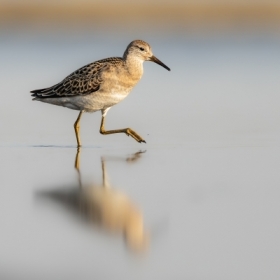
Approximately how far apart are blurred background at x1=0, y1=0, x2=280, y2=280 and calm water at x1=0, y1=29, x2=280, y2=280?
0.01m

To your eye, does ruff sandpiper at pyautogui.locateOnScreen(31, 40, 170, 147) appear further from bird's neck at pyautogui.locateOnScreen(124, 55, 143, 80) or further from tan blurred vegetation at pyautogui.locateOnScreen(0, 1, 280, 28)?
tan blurred vegetation at pyautogui.locateOnScreen(0, 1, 280, 28)

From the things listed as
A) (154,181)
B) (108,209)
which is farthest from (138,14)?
(108,209)

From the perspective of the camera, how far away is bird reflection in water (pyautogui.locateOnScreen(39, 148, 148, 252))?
261 inches

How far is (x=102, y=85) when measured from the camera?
1118 cm

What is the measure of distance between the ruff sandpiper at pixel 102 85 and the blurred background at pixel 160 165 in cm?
49

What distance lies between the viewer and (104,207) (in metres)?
7.48

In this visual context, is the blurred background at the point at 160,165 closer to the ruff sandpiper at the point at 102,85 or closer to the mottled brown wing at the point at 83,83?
the ruff sandpiper at the point at 102,85

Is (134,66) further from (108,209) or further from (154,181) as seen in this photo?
(108,209)

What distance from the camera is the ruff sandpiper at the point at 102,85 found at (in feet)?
36.7

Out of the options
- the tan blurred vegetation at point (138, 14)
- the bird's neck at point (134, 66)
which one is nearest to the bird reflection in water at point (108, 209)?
the bird's neck at point (134, 66)

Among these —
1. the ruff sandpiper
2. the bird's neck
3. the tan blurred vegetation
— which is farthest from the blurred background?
the tan blurred vegetation

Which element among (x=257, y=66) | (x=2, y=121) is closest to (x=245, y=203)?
(x=2, y=121)

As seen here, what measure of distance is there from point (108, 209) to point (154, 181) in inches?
44.5

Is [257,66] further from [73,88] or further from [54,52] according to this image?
[73,88]
